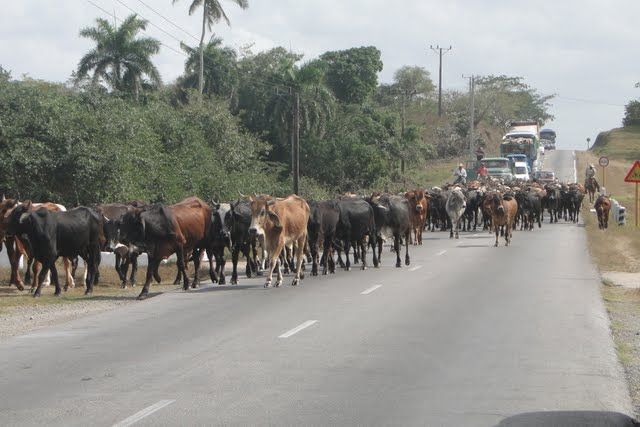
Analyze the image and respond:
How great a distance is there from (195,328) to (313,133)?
5524 cm

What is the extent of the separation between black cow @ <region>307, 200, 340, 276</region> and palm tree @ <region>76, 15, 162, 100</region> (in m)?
41.0

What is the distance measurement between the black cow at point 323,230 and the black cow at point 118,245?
396cm

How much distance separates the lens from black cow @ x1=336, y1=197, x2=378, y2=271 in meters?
24.9

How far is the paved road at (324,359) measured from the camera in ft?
30.6

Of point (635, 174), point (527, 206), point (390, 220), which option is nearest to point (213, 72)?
point (527, 206)

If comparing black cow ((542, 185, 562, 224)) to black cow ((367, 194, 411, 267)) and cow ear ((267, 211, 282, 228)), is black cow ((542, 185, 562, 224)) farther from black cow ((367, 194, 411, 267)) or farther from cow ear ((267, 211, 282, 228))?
cow ear ((267, 211, 282, 228))

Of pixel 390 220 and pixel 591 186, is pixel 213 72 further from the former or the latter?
pixel 390 220

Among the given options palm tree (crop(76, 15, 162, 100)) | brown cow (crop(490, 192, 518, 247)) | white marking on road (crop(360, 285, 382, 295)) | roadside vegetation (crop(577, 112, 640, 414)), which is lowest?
roadside vegetation (crop(577, 112, 640, 414))

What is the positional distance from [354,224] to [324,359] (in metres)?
13.3

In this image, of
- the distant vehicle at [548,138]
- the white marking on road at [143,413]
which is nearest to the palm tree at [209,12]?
the white marking on road at [143,413]

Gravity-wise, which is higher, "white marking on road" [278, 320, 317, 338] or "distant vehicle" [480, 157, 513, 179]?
"distant vehicle" [480, 157, 513, 179]

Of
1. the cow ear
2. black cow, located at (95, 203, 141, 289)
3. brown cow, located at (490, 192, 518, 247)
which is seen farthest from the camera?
brown cow, located at (490, 192, 518, 247)

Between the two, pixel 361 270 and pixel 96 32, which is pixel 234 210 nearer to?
pixel 361 270

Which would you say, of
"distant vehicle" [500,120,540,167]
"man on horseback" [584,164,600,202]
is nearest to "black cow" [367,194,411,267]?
"man on horseback" [584,164,600,202]
